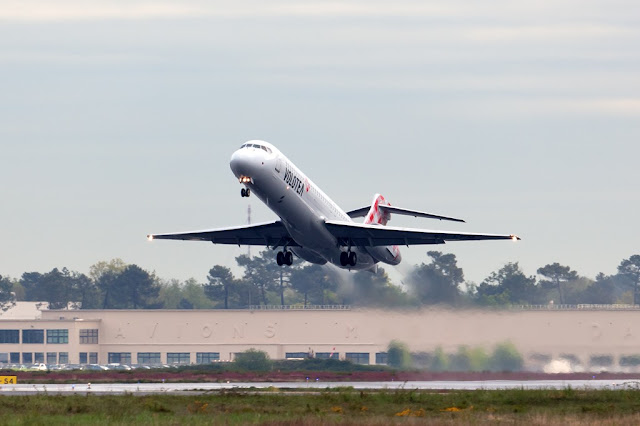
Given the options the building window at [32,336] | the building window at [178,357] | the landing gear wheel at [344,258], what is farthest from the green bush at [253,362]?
the building window at [32,336]

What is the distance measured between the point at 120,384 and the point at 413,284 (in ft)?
59.9

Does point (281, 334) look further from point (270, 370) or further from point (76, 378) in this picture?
point (76, 378)

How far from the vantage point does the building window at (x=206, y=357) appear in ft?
374

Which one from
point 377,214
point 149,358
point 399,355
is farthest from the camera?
point 149,358

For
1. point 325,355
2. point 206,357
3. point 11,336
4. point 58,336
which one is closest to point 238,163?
point 325,355

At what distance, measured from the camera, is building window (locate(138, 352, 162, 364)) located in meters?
118

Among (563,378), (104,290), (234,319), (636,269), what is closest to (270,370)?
(563,378)

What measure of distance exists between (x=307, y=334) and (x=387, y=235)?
3591 centimetres

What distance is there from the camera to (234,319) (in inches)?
4503

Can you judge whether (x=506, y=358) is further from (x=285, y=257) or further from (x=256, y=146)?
(x=256, y=146)

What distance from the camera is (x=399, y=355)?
2960 inches

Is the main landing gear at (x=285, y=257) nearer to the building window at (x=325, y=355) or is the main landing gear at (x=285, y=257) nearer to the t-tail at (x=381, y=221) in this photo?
the t-tail at (x=381, y=221)

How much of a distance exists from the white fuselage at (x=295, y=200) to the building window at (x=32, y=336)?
62.0 metres

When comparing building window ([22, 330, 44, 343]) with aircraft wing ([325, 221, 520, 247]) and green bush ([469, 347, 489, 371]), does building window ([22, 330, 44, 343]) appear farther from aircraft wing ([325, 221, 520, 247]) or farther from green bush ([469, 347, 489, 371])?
green bush ([469, 347, 489, 371])
